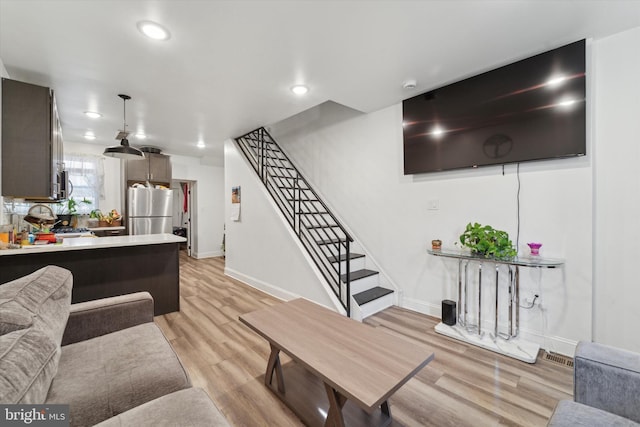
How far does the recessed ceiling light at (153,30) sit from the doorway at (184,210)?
5.43m

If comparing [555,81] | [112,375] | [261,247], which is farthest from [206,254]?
[555,81]

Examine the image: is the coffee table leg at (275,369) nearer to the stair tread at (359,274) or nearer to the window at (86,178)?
the stair tread at (359,274)

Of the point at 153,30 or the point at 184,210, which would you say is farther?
the point at 184,210

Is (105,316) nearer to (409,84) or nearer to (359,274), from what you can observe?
(359,274)

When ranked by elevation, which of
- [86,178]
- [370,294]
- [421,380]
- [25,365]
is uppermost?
[86,178]

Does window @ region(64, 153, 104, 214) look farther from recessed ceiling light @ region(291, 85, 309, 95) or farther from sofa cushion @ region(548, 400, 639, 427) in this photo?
sofa cushion @ region(548, 400, 639, 427)

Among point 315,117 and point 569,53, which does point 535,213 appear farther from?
point 315,117

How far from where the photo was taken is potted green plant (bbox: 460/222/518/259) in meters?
2.42

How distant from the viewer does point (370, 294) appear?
337 centimetres

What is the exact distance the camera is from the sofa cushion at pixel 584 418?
40.0 inches

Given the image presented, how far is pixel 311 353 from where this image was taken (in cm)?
149

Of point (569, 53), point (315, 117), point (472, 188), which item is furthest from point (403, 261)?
point (315, 117)

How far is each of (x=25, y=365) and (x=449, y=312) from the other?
10.2ft

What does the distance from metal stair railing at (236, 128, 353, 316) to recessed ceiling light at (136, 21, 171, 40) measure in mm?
2208
